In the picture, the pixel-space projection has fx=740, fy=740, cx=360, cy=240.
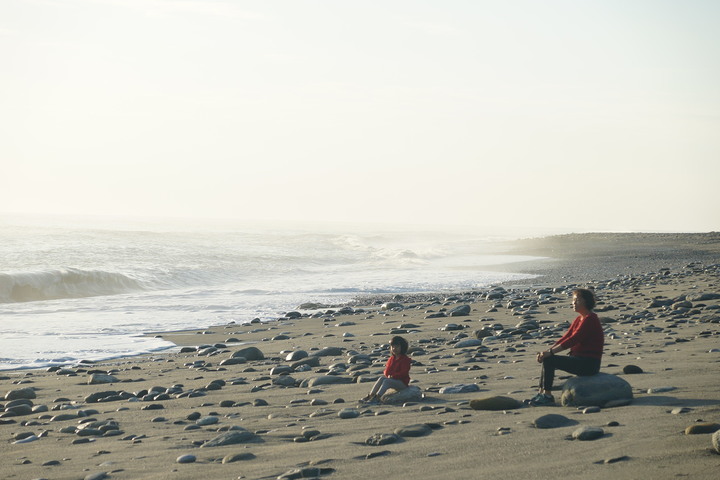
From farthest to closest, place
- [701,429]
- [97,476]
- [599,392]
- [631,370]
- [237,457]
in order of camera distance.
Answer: [631,370] → [599,392] → [237,457] → [97,476] → [701,429]

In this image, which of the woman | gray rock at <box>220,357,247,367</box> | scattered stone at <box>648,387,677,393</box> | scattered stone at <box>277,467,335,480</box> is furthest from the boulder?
gray rock at <box>220,357,247,367</box>

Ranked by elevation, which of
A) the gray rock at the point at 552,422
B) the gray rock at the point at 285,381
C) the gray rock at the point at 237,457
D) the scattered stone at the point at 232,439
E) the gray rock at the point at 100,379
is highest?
the gray rock at the point at 552,422

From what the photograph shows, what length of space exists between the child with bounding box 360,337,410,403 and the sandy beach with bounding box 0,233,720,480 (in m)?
0.24

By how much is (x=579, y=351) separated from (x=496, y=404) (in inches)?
44.8

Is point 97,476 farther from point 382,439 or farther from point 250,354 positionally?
point 250,354

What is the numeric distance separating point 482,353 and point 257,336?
6211mm

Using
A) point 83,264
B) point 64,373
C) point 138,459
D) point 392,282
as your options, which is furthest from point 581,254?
point 138,459

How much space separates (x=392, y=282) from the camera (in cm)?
3080

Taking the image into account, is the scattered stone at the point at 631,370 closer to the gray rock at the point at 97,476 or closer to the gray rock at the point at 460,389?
the gray rock at the point at 460,389

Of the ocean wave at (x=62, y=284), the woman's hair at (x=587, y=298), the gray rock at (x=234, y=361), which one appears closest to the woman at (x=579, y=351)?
the woman's hair at (x=587, y=298)

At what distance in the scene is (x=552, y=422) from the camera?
5.94m

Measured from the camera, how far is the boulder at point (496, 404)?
6824 millimetres

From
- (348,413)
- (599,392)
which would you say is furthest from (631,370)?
(348,413)

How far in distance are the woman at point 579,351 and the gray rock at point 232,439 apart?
104 inches
